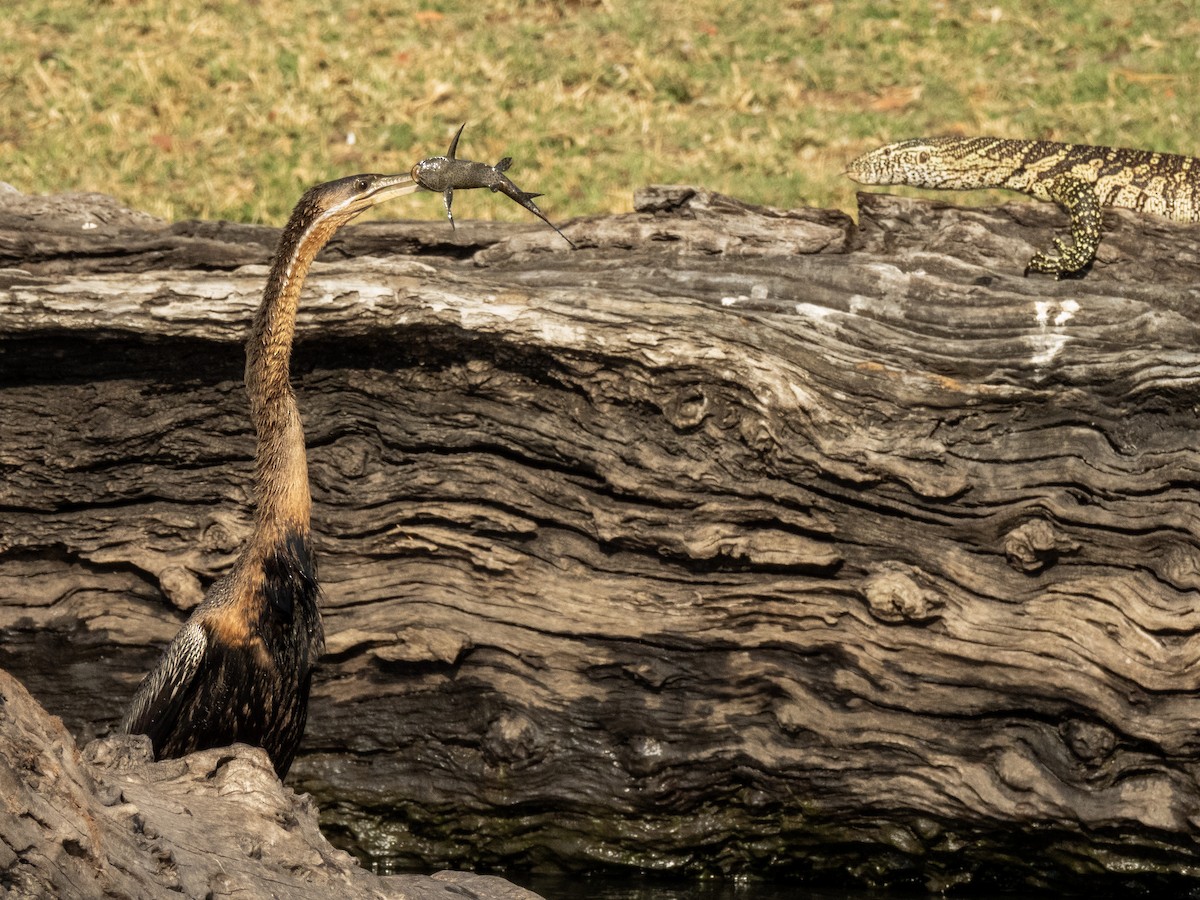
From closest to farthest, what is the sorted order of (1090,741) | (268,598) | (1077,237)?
(268,598)
(1090,741)
(1077,237)

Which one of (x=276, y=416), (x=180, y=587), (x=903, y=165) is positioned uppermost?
(x=903, y=165)

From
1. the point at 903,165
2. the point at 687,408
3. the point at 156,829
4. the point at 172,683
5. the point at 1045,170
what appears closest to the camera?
the point at 156,829

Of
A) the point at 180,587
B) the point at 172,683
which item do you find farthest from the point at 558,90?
the point at 172,683

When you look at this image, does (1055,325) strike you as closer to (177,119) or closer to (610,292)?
(610,292)

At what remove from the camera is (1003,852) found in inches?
207

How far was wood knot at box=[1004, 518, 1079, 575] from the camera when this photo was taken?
5.10m

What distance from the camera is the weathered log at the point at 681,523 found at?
514cm

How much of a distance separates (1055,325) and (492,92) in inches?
241

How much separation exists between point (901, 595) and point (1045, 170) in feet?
A: 9.81

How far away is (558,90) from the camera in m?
10.3

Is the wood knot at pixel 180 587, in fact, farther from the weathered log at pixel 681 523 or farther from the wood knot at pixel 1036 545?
the wood knot at pixel 1036 545

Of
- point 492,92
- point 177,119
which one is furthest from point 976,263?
point 177,119

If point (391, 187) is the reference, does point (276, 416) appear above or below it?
below

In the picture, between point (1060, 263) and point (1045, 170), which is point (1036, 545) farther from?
point (1045, 170)
